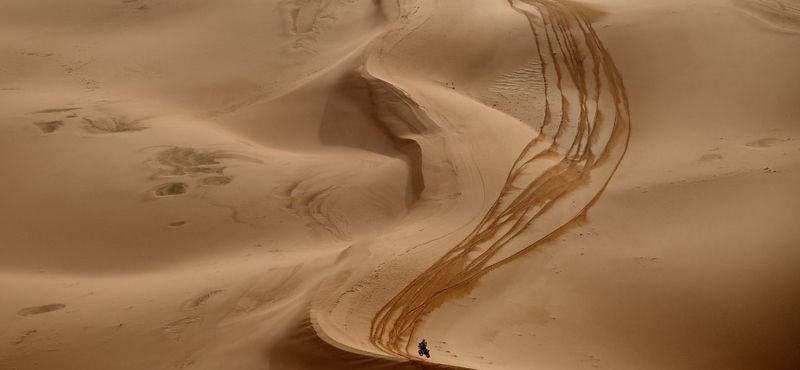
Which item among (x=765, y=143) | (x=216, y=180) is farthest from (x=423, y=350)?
(x=765, y=143)

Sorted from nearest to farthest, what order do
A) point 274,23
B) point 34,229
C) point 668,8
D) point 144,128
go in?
point 34,229 → point 144,128 → point 668,8 → point 274,23

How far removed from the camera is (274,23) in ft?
42.1

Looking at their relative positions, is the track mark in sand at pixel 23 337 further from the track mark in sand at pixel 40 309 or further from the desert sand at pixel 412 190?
the track mark in sand at pixel 40 309

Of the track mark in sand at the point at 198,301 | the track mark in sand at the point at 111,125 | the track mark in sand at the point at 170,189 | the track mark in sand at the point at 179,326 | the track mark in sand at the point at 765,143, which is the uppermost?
the track mark in sand at the point at 111,125

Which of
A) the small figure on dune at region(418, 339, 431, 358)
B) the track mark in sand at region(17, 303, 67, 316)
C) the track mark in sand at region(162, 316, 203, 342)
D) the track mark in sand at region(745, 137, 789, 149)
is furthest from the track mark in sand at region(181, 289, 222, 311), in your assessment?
the track mark in sand at region(745, 137, 789, 149)

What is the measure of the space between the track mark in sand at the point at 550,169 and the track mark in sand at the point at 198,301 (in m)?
1.53

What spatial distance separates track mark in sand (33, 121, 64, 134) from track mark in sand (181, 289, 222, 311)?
428 centimetres

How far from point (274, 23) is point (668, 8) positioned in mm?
6644

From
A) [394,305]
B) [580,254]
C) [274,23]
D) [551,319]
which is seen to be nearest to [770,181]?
[580,254]

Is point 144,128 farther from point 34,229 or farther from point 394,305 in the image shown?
point 394,305

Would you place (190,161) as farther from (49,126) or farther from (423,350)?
(423,350)

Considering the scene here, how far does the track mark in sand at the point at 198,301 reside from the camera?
636 cm

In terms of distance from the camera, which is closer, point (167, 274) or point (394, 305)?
point (394, 305)

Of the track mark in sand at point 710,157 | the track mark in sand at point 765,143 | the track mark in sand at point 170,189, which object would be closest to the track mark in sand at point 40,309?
the track mark in sand at point 170,189
